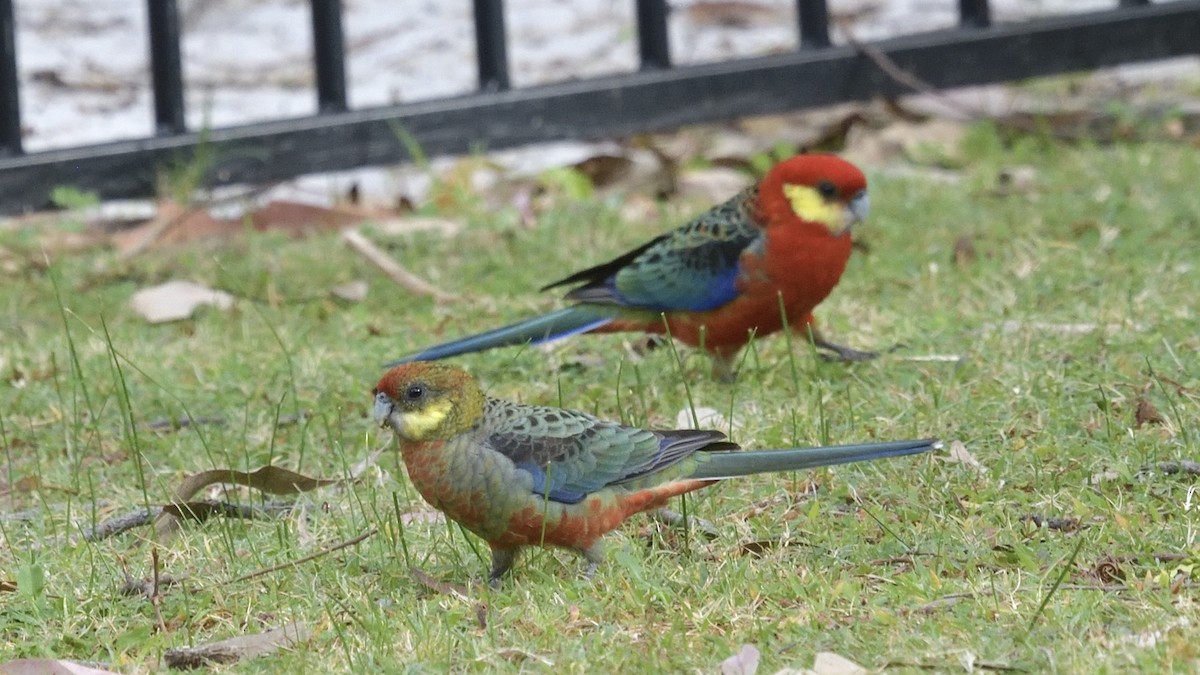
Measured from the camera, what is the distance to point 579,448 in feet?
11.0

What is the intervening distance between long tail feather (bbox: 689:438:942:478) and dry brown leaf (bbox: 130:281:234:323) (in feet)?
9.10

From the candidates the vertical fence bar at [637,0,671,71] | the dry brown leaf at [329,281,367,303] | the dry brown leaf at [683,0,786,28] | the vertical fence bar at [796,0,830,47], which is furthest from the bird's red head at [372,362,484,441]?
the dry brown leaf at [683,0,786,28]

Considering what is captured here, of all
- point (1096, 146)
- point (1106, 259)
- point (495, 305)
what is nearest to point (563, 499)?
point (495, 305)

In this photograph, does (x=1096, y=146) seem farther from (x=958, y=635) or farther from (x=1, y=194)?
(x=958, y=635)

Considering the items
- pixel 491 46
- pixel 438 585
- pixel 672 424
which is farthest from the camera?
pixel 491 46

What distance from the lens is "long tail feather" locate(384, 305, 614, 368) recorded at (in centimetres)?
471

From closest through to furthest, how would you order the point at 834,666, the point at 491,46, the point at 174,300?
the point at 834,666, the point at 174,300, the point at 491,46

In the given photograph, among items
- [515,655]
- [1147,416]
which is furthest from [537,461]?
[1147,416]

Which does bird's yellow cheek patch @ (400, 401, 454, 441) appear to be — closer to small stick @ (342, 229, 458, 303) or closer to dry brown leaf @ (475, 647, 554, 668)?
dry brown leaf @ (475, 647, 554, 668)

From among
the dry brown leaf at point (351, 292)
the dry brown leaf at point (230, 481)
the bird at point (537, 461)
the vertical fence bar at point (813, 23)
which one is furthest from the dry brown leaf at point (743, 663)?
the vertical fence bar at point (813, 23)

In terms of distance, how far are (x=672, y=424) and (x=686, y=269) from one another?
0.58m

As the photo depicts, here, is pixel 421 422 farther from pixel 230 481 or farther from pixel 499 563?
pixel 230 481

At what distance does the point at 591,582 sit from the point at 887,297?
2461 millimetres

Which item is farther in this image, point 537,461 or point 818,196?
point 818,196
